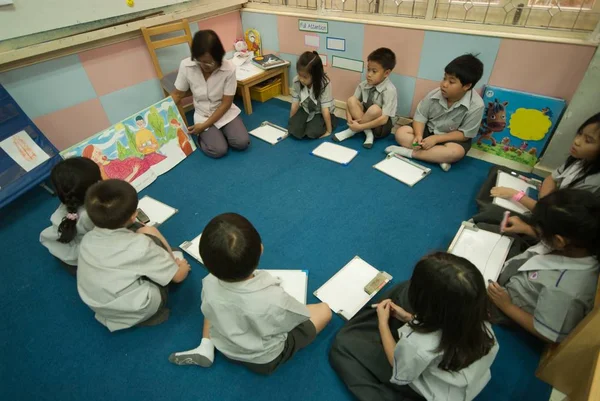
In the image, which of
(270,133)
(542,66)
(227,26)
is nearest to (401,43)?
(542,66)

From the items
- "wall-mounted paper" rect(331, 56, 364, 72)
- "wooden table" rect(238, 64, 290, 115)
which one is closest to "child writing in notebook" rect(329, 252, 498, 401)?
"wall-mounted paper" rect(331, 56, 364, 72)

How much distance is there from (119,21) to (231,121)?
104cm

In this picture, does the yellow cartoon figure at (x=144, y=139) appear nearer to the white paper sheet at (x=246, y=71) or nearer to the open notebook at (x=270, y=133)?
the open notebook at (x=270, y=133)

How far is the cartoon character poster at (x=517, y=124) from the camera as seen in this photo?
6.38 ft

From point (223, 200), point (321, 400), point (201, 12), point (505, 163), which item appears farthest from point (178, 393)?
point (201, 12)

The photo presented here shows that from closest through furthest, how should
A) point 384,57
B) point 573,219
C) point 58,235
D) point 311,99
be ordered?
point 573,219 → point 58,235 → point 384,57 → point 311,99

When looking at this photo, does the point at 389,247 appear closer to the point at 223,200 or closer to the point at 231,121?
the point at 223,200

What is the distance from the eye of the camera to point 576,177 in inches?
59.4

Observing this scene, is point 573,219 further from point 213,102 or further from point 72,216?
point 213,102

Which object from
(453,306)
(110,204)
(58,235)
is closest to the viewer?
(453,306)

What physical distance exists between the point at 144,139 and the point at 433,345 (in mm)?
2125

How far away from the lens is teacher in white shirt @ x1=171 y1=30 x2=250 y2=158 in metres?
2.26

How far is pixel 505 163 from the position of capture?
2188 millimetres

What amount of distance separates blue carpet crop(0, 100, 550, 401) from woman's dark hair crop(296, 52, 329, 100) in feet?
1.39
